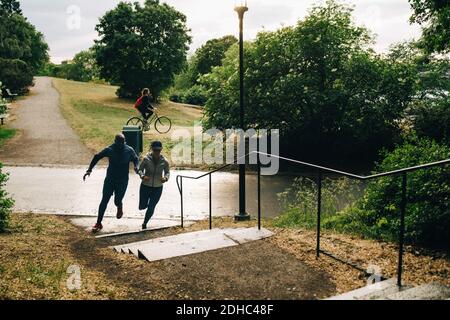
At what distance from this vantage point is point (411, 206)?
21.6 feet

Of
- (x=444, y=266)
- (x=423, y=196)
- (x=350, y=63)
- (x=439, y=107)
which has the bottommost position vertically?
(x=444, y=266)

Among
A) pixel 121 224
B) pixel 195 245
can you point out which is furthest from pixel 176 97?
pixel 195 245

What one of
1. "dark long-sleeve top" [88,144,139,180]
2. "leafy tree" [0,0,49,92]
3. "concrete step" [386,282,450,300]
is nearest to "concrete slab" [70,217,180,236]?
"dark long-sleeve top" [88,144,139,180]

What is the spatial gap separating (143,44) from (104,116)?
1241cm

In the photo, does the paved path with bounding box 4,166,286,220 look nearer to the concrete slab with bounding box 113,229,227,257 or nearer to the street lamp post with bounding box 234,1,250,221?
the street lamp post with bounding box 234,1,250,221

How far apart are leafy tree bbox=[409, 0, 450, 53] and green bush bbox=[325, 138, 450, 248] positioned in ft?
18.5

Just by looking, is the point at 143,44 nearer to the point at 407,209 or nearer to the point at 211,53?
the point at 211,53

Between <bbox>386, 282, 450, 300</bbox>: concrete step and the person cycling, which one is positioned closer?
<bbox>386, 282, 450, 300</bbox>: concrete step

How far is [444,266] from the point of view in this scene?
5020 mm

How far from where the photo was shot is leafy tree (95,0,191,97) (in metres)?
39.8

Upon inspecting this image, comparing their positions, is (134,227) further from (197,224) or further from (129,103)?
(129,103)
